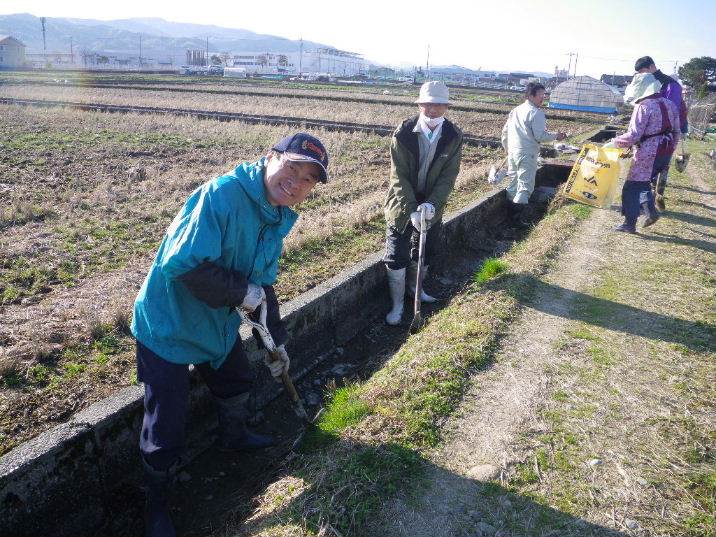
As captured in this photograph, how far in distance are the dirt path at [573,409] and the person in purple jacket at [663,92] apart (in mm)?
3039

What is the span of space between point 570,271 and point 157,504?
4.46m

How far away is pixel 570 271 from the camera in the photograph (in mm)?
5426

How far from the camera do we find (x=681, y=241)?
642 centimetres

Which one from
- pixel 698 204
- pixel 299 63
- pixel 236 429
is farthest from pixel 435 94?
pixel 299 63

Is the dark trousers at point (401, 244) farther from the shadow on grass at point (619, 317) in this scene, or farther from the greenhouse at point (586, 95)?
the greenhouse at point (586, 95)

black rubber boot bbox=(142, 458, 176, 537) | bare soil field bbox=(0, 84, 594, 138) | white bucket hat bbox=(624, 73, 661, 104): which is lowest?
black rubber boot bbox=(142, 458, 176, 537)

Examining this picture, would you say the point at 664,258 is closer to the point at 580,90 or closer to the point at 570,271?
the point at 570,271

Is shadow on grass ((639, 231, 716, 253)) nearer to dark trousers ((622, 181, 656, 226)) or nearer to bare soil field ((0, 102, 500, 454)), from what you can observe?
dark trousers ((622, 181, 656, 226))

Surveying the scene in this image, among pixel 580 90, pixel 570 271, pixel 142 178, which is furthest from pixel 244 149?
pixel 580 90

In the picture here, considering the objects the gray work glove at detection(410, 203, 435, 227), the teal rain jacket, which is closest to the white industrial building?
the gray work glove at detection(410, 203, 435, 227)

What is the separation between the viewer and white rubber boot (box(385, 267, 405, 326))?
16.2 feet

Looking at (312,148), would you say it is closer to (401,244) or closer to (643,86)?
(401,244)

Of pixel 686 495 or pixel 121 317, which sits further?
pixel 121 317

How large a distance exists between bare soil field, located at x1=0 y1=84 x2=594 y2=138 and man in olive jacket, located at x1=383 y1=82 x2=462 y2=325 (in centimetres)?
1257
